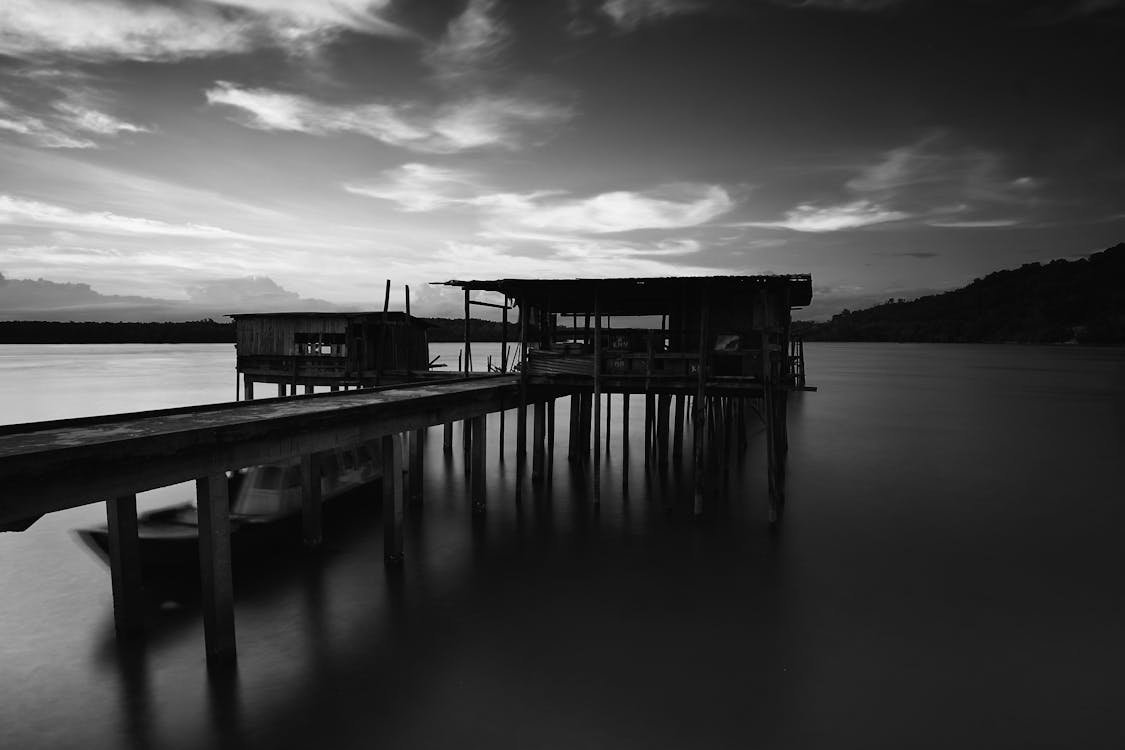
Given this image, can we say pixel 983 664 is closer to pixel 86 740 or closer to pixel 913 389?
pixel 86 740

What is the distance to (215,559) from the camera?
813 cm

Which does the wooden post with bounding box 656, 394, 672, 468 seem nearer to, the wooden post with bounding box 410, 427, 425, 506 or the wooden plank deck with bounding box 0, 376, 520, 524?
the wooden post with bounding box 410, 427, 425, 506

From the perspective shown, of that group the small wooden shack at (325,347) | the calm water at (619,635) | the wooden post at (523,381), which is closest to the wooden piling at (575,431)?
the calm water at (619,635)

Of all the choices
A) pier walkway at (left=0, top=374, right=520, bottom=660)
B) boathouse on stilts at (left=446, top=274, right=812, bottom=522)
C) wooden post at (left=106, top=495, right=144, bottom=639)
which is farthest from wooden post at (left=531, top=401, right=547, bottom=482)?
wooden post at (left=106, top=495, right=144, bottom=639)

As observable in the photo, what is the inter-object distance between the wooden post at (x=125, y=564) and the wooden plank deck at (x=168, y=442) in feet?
4.22

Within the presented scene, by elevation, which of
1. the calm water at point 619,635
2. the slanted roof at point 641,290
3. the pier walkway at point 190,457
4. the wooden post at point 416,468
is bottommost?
the calm water at point 619,635

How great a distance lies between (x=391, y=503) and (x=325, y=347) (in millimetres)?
14759

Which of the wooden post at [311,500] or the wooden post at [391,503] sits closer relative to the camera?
the wooden post at [391,503]

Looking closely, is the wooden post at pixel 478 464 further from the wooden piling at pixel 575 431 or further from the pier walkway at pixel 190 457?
the wooden piling at pixel 575 431

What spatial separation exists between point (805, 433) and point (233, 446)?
31819 millimetres

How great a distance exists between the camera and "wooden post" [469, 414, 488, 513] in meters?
15.3

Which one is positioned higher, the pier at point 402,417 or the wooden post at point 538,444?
the pier at point 402,417

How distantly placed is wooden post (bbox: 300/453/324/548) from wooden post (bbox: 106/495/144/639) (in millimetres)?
3815

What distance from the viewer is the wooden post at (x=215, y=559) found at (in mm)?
7965
